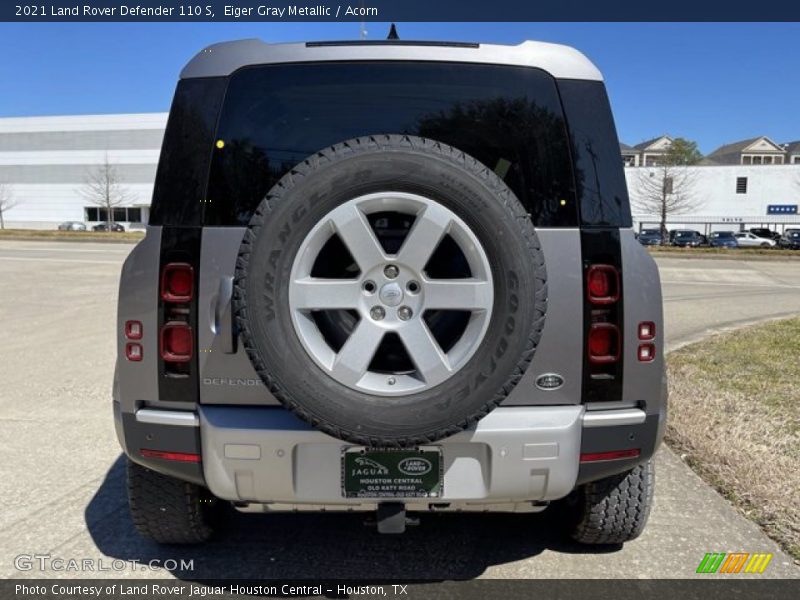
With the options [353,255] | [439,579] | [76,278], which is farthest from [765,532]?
[76,278]

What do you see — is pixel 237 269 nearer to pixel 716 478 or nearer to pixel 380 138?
pixel 380 138

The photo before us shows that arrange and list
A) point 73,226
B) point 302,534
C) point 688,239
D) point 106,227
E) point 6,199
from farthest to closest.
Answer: point 6,199 → point 73,226 → point 106,227 → point 688,239 → point 302,534

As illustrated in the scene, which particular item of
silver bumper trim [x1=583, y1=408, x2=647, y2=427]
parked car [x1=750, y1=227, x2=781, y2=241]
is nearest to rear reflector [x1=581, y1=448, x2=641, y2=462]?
silver bumper trim [x1=583, y1=408, x2=647, y2=427]

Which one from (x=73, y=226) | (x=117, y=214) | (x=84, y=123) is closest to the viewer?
(x=73, y=226)

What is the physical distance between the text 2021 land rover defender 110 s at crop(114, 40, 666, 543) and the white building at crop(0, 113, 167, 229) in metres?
65.6

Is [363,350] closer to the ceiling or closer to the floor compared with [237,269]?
closer to the floor

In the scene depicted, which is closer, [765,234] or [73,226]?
[765,234]

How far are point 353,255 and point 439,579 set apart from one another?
150 cm

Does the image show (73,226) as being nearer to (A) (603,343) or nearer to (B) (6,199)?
(B) (6,199)

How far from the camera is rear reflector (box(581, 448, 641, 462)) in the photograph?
Answer: 8.09 feet

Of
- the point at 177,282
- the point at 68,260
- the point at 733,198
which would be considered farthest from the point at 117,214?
the point at 177,282

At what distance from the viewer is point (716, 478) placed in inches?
152

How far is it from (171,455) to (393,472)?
0.84m

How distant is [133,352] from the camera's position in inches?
98.7
